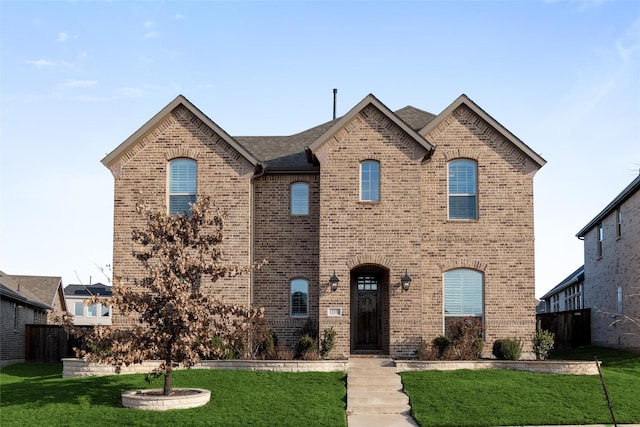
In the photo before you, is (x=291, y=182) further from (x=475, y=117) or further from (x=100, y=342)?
(x=100, y=342)

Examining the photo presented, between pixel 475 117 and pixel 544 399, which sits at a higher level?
pixel 475 117

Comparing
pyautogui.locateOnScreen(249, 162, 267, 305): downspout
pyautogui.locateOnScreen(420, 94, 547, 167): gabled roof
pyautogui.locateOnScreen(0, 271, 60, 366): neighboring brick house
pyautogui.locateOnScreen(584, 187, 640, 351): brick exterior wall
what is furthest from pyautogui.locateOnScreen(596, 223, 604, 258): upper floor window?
pyautogui.locateOnScreen(0, 271, 60, 366): neighboring brick house

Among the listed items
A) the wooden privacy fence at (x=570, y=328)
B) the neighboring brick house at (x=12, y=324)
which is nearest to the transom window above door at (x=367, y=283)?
the wooden privacy fence at (x=570, y=328)

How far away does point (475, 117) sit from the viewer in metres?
25.6

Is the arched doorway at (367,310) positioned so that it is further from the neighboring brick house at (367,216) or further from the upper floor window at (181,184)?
the upper floor window at (181,184)

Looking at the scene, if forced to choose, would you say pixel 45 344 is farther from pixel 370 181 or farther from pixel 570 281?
pixel 570 281

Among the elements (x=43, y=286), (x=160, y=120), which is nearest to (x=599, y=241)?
(x=160, y=120)

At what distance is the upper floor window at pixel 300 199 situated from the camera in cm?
2609

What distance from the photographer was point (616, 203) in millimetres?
30922

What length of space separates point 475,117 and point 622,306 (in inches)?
408

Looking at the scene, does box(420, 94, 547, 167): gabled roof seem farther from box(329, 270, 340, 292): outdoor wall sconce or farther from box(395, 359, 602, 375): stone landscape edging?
box(395, 359, 602, 375): stone landscape edging

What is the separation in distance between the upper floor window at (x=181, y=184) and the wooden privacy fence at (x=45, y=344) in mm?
10163

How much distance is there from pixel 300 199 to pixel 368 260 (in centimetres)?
345

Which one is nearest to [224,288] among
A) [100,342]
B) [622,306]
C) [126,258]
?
[126,258]
